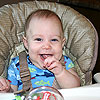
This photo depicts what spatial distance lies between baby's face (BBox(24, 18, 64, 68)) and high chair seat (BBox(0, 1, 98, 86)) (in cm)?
11

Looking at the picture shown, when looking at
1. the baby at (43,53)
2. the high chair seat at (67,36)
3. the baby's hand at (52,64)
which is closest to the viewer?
the baby's hand at (52,64)

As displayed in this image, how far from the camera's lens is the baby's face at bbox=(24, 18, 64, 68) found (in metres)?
1.09

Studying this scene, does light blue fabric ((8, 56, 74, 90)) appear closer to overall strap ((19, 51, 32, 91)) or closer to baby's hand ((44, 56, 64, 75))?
overall strap ((19, 51, 32, 91))

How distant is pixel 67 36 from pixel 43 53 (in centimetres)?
27

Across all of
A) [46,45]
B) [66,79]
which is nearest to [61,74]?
[66,79]

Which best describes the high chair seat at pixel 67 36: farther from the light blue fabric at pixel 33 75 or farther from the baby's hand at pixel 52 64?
the baby's hand at pixel 52 64

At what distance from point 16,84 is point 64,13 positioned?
1.60 ft

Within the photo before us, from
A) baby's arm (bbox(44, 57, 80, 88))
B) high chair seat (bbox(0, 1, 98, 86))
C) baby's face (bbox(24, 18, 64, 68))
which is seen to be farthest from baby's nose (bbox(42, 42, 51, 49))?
high chair seat (bbox(0, 1, 98, 86))

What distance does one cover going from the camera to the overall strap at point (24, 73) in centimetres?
110

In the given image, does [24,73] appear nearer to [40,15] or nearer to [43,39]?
[43,39]

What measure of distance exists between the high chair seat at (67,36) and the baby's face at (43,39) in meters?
0.11

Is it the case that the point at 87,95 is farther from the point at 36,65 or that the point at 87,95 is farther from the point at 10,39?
the point at 10,39

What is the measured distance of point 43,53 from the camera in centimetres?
106

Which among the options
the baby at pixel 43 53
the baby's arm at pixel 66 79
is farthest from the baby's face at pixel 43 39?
the baby's arm at pixel 66 79
